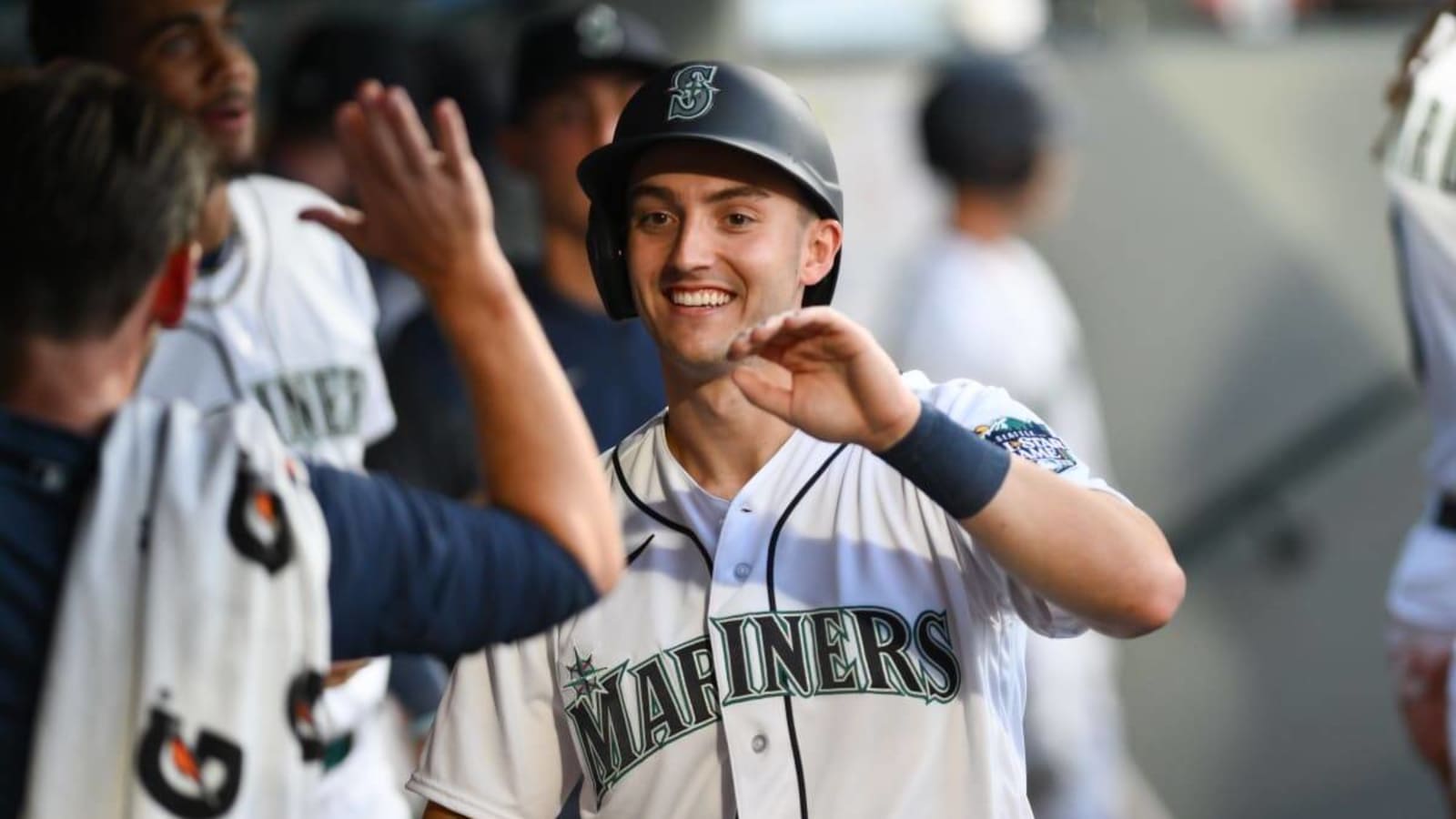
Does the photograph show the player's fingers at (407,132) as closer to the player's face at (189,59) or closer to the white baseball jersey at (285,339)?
the white baseball jersey at (285,339)

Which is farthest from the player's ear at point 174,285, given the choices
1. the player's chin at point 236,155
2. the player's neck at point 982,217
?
the player's neck at point 982,217

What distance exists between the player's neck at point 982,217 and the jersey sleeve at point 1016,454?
3.69 metres

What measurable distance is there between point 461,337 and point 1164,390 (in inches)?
200

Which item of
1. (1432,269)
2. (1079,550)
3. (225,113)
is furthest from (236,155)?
(1432,269)

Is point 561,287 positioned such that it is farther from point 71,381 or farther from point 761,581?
point 71,381

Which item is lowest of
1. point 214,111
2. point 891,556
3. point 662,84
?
point 891,556

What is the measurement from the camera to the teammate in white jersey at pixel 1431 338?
13.1 ft

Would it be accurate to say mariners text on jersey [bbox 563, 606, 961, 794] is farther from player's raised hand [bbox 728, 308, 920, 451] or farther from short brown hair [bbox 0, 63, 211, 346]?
short brown hair [bbox 0, 63, 211, 346]

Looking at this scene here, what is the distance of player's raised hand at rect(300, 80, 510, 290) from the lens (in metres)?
2.44

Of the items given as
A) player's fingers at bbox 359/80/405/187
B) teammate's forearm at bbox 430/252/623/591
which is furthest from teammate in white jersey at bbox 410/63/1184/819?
player's fingers at bbox 359/80/405/187

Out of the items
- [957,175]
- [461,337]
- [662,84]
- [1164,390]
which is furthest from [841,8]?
[461,337]

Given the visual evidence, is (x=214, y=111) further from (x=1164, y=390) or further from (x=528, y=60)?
(x=1164, y=390)

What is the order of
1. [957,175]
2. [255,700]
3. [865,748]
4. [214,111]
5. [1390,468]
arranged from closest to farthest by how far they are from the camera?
1. [255,700]
2. [865,748]
3. [214,111]
4. [957,175]
5. [1390,468]

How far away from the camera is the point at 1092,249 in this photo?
731 cm
